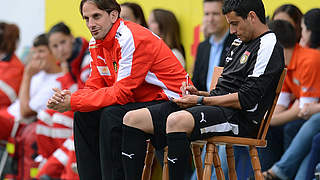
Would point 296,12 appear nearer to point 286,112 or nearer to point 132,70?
point 286,112

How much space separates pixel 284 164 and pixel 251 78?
1.29 meters

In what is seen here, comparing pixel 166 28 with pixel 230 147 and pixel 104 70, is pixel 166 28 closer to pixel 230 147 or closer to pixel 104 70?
pixel 104 70

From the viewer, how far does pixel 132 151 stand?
3361 mm

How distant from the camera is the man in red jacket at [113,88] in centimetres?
350

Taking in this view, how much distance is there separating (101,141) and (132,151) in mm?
232

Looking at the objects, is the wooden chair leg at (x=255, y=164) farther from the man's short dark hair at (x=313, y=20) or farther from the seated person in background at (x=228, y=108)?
the man's short dark hair at (x=313, y=20)

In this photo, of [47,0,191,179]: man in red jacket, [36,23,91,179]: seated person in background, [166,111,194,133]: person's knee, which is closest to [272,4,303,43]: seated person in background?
[47,0,191,179]: man in red jacket

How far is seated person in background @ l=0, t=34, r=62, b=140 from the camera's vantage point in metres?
6.38

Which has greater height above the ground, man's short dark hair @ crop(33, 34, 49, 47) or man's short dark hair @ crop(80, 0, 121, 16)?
man's short dark hair @ crop(80, 0, 121, 16)

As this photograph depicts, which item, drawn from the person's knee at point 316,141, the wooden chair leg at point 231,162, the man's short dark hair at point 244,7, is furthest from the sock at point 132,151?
the person's knee at point 316,141

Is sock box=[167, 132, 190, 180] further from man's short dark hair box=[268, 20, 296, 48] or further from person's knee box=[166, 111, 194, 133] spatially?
man's short dark hair box=[268, 20, 296, 48]

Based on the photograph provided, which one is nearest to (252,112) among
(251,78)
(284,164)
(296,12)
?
(251,78)

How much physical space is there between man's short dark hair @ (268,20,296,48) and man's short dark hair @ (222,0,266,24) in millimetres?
1142

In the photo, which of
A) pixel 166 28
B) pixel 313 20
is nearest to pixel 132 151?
pixel 313 20
